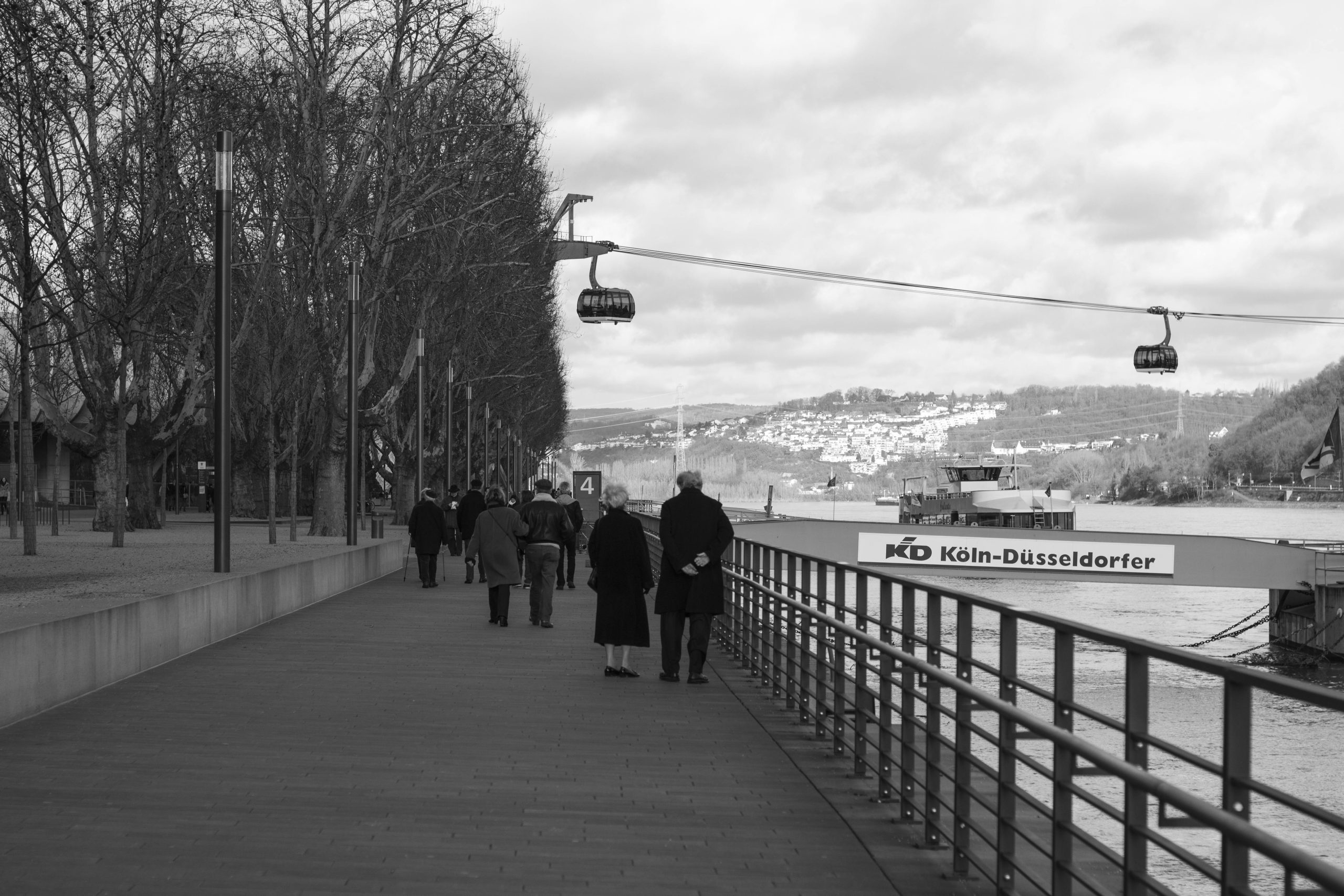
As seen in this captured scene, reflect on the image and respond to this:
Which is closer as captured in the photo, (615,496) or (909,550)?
(615,496)

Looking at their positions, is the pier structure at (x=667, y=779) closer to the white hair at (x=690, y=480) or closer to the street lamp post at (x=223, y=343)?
the white hair at (x=690, y=480)

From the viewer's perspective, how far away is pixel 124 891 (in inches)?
256

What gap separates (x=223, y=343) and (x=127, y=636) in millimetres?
6457

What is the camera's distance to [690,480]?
48.9 feet

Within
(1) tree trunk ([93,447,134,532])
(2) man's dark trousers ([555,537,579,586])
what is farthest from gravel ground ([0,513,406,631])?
(2) man's dark trousers ([555,537,579,586])

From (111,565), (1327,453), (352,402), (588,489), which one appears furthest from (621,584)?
(1327,453)

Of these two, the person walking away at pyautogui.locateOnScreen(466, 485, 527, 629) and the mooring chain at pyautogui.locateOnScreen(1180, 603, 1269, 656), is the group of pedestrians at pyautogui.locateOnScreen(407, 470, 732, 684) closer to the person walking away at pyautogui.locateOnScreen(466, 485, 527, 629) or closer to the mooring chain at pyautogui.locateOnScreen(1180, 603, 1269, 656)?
the person walking away at pyautogui.locateOnScreen(466, 485, 527, 629)

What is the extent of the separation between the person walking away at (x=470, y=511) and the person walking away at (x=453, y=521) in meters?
6.29

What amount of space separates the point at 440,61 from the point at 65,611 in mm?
26105

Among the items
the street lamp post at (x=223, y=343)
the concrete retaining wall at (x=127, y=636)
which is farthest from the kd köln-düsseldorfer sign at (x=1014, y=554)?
the street lamp post at (x=223, y=343)

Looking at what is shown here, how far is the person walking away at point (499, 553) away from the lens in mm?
20672

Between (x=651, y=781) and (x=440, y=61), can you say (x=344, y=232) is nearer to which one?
(x=440, y=61)

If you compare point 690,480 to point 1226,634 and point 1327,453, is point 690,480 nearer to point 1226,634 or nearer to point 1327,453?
point 1226,634

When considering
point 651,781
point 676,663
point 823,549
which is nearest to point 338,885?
point 651,781
